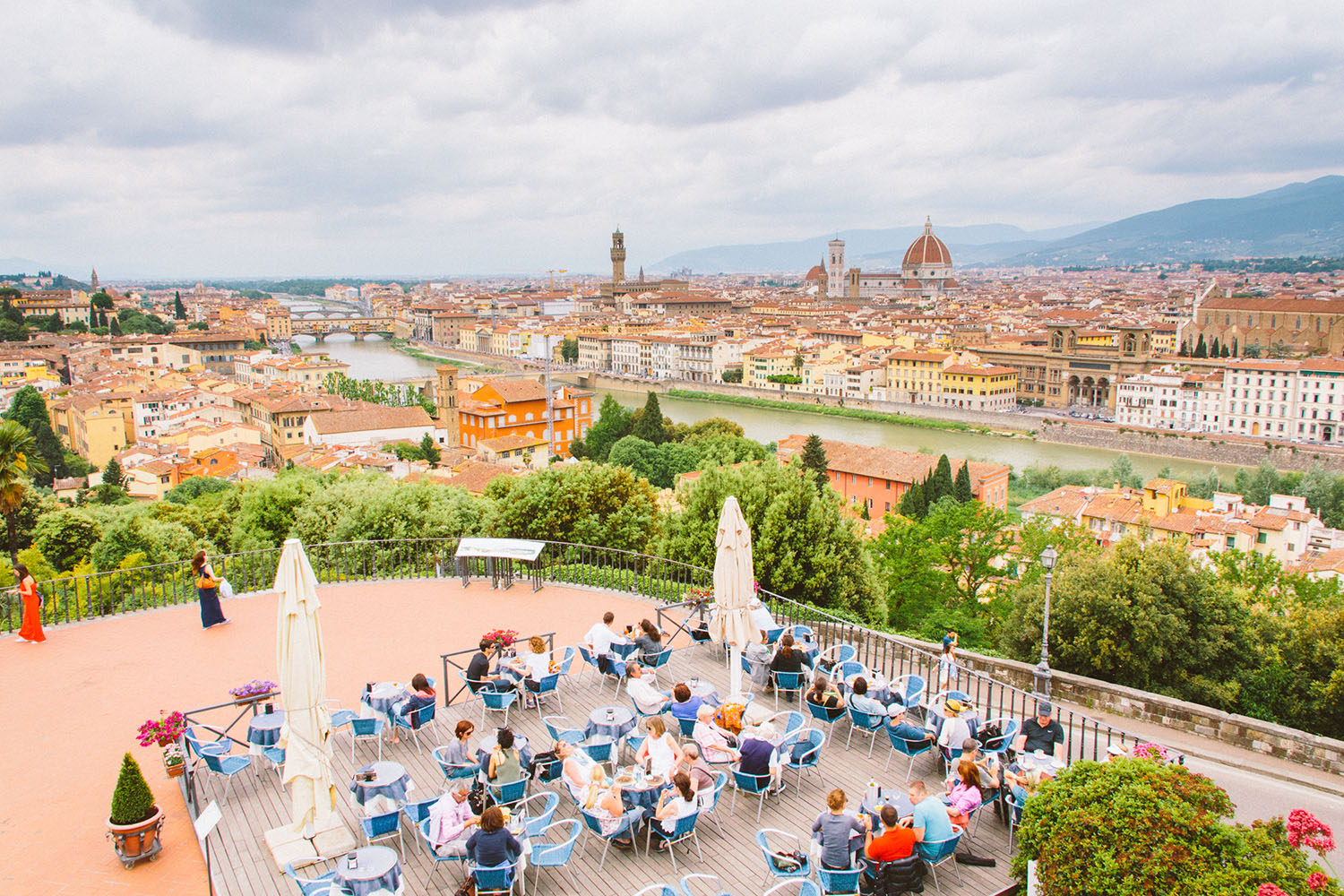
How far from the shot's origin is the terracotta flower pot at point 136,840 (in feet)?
12.1

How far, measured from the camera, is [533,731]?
488cm

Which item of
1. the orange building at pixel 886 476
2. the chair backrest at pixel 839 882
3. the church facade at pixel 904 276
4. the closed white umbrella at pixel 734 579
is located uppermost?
the church facade at pixel 904 276

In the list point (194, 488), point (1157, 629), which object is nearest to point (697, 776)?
point (1157, 629)

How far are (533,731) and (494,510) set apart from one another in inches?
206

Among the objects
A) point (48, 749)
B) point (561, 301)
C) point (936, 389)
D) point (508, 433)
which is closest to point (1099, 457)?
point (936, 389)

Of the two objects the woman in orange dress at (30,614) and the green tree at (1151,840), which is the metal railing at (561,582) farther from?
the green tree at (1151,840)

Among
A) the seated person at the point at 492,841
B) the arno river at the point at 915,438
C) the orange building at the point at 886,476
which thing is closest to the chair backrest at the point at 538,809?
the seated person at the point at 492,841

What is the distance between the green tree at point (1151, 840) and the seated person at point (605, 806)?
166 cm

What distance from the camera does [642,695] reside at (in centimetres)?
470

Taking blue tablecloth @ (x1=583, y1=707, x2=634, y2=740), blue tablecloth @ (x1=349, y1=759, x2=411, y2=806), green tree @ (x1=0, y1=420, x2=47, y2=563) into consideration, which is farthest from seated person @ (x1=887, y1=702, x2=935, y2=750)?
green tree @ (x1=0, y1=420, x2=47, y2=563)

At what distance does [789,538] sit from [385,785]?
5514 millimetres

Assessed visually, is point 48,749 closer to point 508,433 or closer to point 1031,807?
point 1031,807

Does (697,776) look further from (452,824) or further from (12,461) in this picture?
(12,461)

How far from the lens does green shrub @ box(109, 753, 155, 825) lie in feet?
12.1
